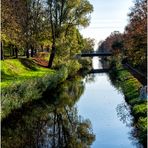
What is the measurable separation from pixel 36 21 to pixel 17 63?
36.4 ft

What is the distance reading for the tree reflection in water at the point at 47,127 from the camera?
22531 mm

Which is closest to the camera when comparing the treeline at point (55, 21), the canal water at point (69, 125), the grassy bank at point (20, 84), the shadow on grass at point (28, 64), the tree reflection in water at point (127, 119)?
the canal water at point (69, 125)

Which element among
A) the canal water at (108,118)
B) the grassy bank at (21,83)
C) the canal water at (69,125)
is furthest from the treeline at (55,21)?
the canal water at (69,125)

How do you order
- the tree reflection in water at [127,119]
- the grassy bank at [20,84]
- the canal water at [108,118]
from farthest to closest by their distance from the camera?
the grassy bank at [20,84] → the canal water at [108,118] → the tree reflection in water at [127,119]

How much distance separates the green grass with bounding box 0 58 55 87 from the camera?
125 ft

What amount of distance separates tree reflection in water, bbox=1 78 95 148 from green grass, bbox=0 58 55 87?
360 centimetres

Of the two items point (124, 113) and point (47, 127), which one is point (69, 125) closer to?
point (47, 127)

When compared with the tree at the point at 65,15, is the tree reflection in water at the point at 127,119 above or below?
below

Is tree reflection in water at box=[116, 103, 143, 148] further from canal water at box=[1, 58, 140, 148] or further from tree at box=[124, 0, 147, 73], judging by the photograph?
tree at box=[124, 0, 147, 73]

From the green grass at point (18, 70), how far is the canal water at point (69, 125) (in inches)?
128

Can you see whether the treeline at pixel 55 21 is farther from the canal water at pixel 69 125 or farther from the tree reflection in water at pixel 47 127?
the tree reflection in water at pixel 47 127

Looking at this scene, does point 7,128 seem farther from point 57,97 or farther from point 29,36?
point 29,36

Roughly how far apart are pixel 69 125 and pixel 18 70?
1985 cm

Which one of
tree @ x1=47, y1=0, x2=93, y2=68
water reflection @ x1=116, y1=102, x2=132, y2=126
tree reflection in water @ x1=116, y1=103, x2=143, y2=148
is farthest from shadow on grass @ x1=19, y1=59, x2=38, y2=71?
tree reflection in water @ x1=116, y1=103, x2=143, y2=148
